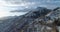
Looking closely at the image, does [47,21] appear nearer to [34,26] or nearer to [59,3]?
[34,26]

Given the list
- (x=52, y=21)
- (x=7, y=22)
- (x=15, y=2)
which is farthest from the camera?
(x=15, y=2)

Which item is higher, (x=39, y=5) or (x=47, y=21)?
(x=39, y=5)

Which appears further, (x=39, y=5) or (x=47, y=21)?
(x=39, y=5)

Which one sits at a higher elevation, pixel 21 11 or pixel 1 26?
pixel 21 11

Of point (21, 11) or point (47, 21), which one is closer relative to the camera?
point (47, 21)

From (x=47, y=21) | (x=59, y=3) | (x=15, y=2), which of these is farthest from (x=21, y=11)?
(x=59, y=3)

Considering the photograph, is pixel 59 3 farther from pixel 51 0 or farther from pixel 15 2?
pixel 15 2

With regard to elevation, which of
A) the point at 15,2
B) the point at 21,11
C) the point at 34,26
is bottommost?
the point at 34,26

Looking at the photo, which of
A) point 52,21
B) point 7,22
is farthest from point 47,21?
point 7,22

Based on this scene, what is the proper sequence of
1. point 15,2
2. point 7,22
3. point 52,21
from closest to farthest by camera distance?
point 52,21 → point 7,22 → point 15,2
